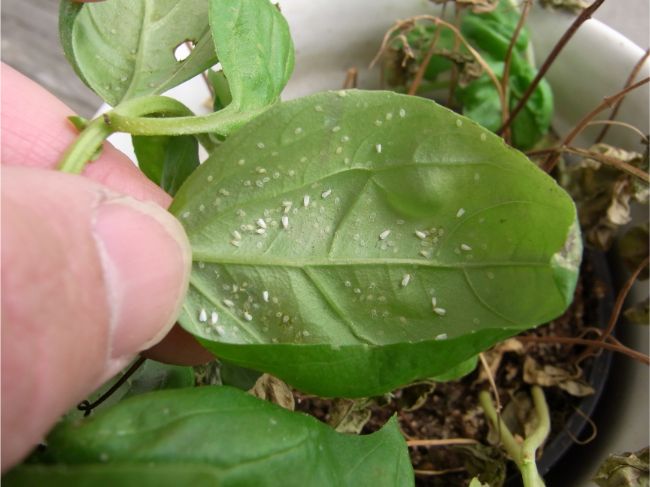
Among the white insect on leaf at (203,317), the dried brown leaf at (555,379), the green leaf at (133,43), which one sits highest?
the green leaf at (133,43)

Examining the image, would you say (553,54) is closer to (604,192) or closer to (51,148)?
(604,192)

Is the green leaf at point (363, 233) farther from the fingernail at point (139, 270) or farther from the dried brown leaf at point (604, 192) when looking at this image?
the dried brown leaf at point (604, 192)

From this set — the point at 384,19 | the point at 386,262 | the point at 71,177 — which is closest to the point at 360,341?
the point at 386,262

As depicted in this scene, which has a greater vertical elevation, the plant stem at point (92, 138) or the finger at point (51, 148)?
the plant stem at point (92, 138)

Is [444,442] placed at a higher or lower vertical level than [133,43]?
lower

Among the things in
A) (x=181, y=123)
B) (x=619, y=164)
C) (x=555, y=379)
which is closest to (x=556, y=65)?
(x=619, y=164)

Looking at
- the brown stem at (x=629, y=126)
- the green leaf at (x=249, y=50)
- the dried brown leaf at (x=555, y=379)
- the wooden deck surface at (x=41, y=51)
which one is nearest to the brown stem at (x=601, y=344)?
the dried brown leaf at (x=555, y=379)

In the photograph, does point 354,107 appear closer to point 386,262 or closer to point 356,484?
point 386,262
